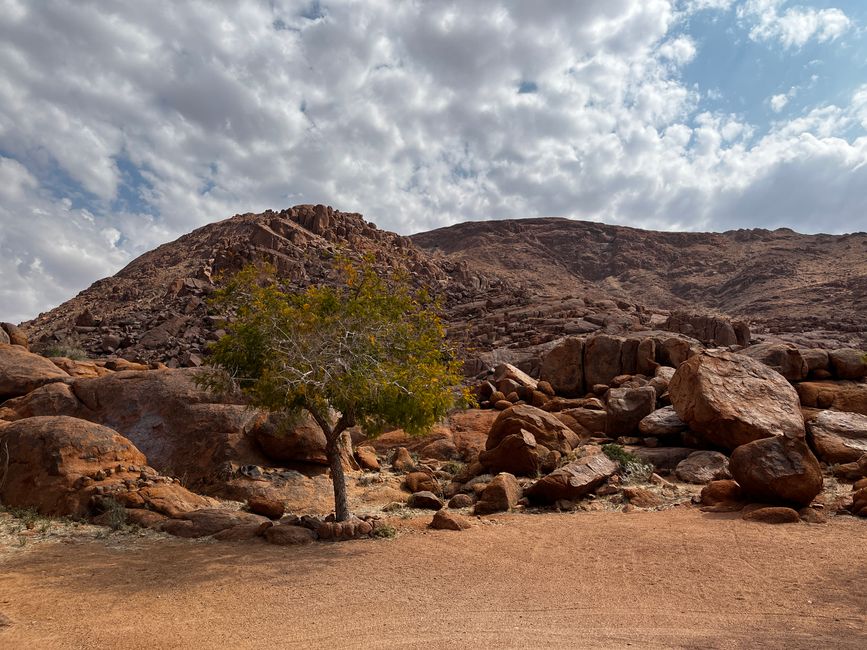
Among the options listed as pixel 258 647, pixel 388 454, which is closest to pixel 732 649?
pixel 258 647

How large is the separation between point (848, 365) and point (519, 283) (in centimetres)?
5499

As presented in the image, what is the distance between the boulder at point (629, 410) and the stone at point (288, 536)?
1112cm

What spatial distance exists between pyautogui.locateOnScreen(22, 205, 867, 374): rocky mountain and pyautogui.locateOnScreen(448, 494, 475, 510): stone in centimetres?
601

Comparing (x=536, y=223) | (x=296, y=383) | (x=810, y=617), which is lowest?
(x=810, y=617)

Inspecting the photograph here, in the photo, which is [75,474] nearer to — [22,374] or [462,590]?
[22,374]

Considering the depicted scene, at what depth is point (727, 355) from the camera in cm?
1656

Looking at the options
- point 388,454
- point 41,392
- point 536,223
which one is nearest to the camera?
point 41,392

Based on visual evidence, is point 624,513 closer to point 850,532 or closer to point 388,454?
point 850,532

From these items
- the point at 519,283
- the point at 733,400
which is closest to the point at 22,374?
the point at 733,400

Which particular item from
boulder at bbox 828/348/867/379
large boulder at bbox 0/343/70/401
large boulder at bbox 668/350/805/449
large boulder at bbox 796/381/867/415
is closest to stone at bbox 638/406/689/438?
large boulder at bbox 668/350/805/449

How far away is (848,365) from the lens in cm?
1947

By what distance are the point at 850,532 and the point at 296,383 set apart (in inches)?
362

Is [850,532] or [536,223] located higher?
[536,223]

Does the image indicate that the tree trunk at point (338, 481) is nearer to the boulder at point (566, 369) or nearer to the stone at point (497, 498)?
the stone at point (497, 498)
